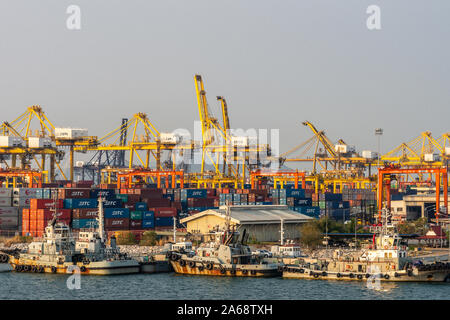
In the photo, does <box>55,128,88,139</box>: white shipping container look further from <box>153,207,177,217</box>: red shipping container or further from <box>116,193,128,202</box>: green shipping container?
<box>153,207,177,217</box>: red shipping container

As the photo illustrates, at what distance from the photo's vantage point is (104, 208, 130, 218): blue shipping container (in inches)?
3329

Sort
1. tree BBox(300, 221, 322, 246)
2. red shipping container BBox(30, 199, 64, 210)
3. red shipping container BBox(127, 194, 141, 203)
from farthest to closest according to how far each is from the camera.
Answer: red shipping container BBox(127, 194, 141, 203) → red shipping container BBox(30, 199, 64, 210) → tree BBox(300, 221, 322, 246)

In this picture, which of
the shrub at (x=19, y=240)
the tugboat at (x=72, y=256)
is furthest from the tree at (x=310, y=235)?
the shrub at (x=19, y=240)

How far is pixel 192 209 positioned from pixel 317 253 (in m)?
30.5

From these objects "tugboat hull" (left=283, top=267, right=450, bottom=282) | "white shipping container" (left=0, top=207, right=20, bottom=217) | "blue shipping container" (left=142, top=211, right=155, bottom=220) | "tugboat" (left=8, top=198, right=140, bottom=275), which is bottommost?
"tugboat hull" (left=283, top=267, right=450, bottom=282)

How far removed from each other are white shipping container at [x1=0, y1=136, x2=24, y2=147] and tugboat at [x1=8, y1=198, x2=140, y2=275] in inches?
2474

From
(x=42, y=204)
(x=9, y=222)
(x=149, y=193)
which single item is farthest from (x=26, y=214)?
(x=149, y=193)

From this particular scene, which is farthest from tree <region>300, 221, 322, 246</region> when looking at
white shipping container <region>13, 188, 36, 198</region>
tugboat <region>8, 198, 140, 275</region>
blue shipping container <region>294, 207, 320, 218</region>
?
white shipping container <region>13, 188, 36, 198</region>

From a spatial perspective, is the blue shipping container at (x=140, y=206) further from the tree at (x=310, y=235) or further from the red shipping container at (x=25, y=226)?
the tree at (x=310, y=235)

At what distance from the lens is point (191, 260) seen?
6062 cm

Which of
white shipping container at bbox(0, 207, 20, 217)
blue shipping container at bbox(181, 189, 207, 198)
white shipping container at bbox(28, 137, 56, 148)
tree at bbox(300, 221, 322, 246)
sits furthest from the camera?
white shipping container at bbox(28, 137, 56, 148)

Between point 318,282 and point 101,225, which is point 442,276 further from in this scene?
point 101,225

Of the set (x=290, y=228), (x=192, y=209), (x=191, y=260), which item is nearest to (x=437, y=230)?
(x=290, y=228)

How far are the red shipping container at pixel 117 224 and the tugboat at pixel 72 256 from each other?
22.1m
